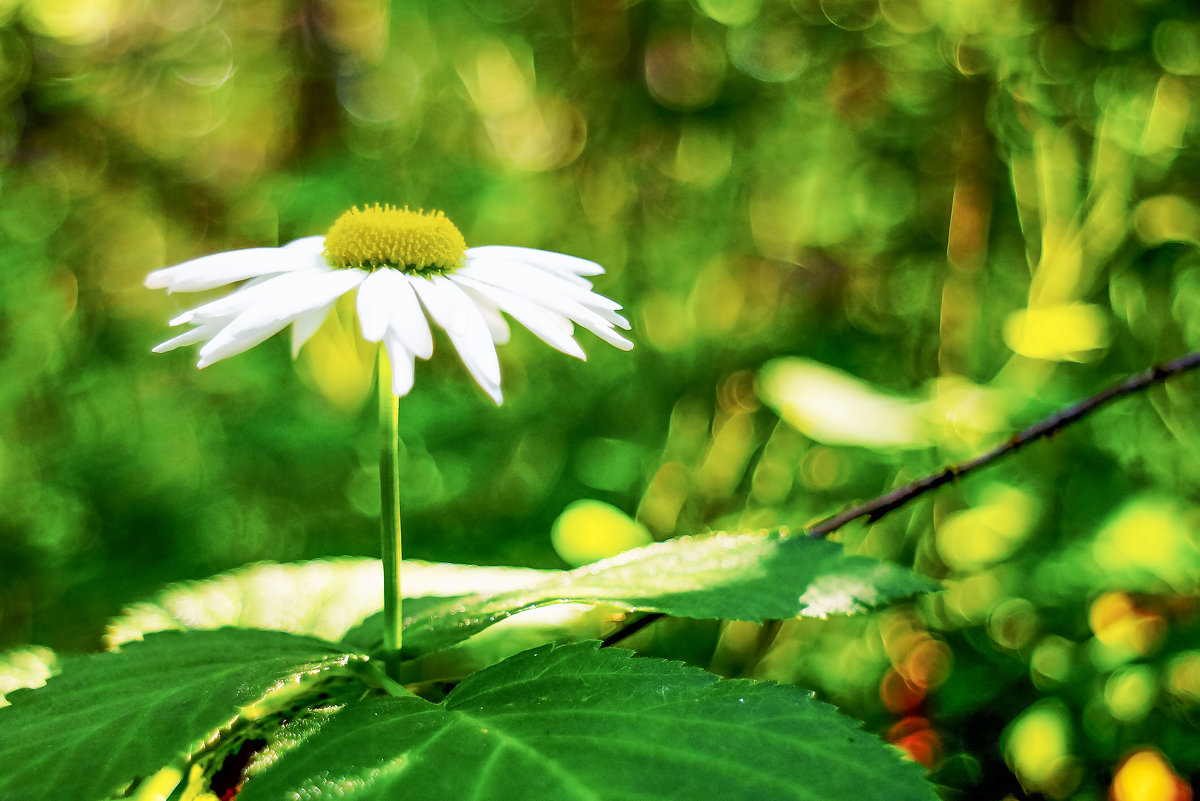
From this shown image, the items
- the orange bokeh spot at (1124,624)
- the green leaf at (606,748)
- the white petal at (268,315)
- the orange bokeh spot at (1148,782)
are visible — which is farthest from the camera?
the orange bokeh spot at (1124,624)

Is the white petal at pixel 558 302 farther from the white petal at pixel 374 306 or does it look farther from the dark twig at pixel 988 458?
the dark twig at pixel 988 458

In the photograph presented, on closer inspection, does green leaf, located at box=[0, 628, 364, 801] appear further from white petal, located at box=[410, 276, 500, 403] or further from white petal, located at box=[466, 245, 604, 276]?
white petal, located at box=[466, 245, 604, 276]

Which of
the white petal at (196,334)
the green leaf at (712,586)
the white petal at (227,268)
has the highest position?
the white petal at (227,268)

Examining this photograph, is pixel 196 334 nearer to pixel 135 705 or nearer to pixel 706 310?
pixel 135 705

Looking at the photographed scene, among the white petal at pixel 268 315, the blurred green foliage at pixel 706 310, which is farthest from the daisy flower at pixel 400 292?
the blurred green foliage at pixel 706 310

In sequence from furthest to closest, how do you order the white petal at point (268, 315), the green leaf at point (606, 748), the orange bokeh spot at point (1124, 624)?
1. the orange bokeh spot at point (1124, 624)
2. the white petal at point (268, 315)
3. the green leaf at point (606, 748)

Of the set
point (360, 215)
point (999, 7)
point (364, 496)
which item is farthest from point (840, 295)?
point (360, 215)
